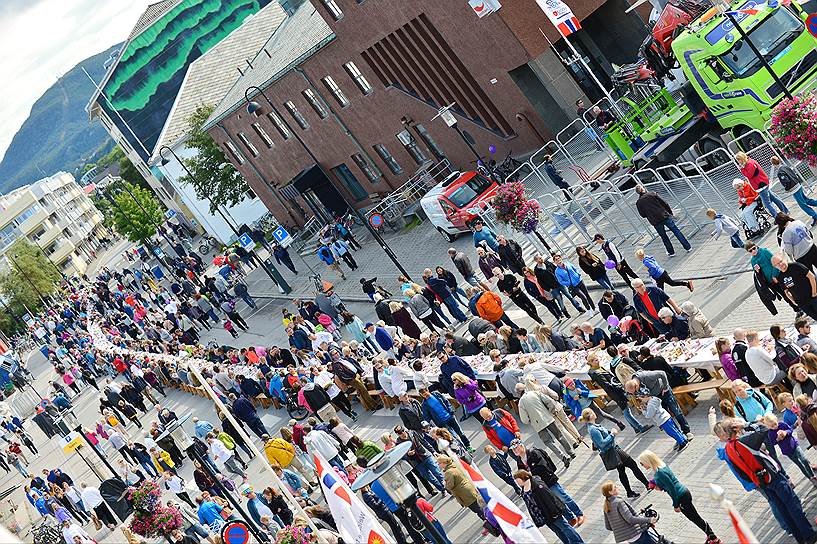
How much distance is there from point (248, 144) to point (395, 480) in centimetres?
4051

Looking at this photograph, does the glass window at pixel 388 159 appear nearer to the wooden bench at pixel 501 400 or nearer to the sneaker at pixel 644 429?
the wooden bench at pixel 501 400

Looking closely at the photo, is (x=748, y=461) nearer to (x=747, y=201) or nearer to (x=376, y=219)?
(x=747, y=201)

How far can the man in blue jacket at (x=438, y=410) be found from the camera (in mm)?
17766

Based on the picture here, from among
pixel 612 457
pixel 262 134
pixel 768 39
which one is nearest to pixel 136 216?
pixel 262 134

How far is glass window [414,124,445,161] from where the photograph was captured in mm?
40844

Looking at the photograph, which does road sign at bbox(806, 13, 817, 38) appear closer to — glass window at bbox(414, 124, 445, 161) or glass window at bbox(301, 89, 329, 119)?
glass window at bbox(414, 124, 445, 161)

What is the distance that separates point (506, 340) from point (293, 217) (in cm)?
3769

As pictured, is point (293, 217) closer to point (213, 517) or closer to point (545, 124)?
point (545, 124)

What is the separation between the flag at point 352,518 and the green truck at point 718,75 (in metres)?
12.0

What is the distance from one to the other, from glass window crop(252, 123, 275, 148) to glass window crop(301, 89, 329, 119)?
6292 mm

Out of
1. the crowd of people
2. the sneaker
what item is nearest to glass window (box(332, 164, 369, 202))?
the crowd of people

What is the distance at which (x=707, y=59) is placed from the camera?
889 inches

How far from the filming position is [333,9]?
40.4m

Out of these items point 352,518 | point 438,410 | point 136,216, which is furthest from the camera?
point 136,216
